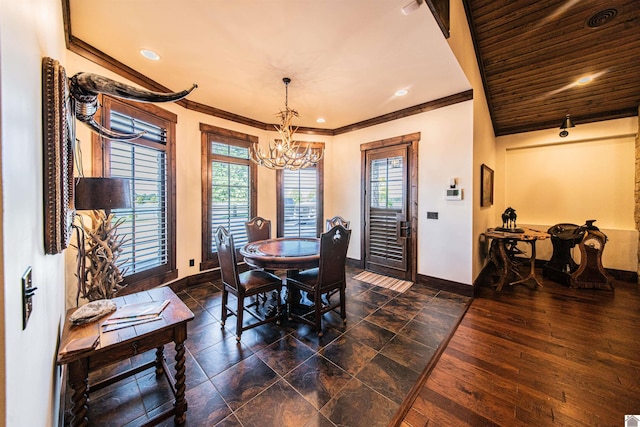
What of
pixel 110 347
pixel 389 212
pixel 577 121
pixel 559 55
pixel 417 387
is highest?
pixel 559 55

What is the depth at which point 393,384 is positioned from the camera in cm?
189

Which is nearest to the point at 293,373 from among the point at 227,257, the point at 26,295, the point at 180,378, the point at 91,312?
the point at 180,378

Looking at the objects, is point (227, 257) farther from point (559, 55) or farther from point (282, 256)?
point (559, 55)

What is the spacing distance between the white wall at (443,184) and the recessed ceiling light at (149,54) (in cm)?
345

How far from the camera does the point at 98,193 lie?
1.72 metres

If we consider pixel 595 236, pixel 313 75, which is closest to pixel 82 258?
pixel 313 75

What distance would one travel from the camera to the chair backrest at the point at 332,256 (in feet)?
8.11

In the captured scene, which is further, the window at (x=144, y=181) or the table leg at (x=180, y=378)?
the window at (x=144, y=181)

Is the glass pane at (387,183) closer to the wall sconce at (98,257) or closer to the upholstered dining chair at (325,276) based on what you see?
the upholstered dining chair at (325,276)

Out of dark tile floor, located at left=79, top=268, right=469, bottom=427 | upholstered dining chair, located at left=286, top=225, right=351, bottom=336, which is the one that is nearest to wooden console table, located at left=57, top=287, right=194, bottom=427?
dark tile floor, located at left=79, top=268, right=469, bottom=427

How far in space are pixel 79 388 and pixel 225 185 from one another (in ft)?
10.7

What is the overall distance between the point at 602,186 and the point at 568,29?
312 cm

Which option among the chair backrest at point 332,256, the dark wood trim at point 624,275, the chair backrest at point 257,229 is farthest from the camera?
the dark wood trim at point 624,275

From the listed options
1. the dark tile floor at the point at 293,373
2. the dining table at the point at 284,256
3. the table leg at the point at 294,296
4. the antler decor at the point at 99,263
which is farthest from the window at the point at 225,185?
the table leg at the point at 294,296
